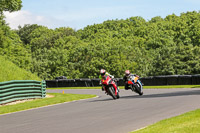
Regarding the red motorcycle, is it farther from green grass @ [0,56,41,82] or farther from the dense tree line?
the dense tree line

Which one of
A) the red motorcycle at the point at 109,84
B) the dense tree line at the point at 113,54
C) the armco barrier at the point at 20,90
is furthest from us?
the dense tree line at the point at 113,54

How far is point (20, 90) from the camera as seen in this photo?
24.6 metres

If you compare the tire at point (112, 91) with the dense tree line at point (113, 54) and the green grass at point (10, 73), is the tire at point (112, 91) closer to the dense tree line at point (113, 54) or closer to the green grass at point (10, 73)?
the green grass at point (10, 73)

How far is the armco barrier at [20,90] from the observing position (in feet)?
74.4

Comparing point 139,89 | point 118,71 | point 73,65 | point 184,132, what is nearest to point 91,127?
point 184,132

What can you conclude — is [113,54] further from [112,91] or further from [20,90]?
[112,91]

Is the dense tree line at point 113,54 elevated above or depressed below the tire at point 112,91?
above

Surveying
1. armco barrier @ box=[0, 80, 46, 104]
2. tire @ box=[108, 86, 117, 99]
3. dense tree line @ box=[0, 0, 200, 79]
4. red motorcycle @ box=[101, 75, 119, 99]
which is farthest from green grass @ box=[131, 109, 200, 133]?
dense tree line @ box=[0, 0, 200, 79]

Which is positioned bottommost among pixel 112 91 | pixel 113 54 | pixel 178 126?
pixel 178 126

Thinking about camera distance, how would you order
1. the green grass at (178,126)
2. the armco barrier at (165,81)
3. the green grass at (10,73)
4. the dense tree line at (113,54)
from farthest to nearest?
the dense tree line at (113,54), the armco barrier at (165,81), the green grass at (10,73), the green grass at (178,126)

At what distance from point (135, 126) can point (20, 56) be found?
5526 cm

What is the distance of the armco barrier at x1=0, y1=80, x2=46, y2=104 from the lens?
2269cm

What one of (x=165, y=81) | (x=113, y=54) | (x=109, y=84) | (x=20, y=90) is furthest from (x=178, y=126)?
(x=113, y=54)

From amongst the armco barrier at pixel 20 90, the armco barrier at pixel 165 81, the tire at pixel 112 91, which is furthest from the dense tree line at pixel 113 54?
the tire at pixel 112 91
